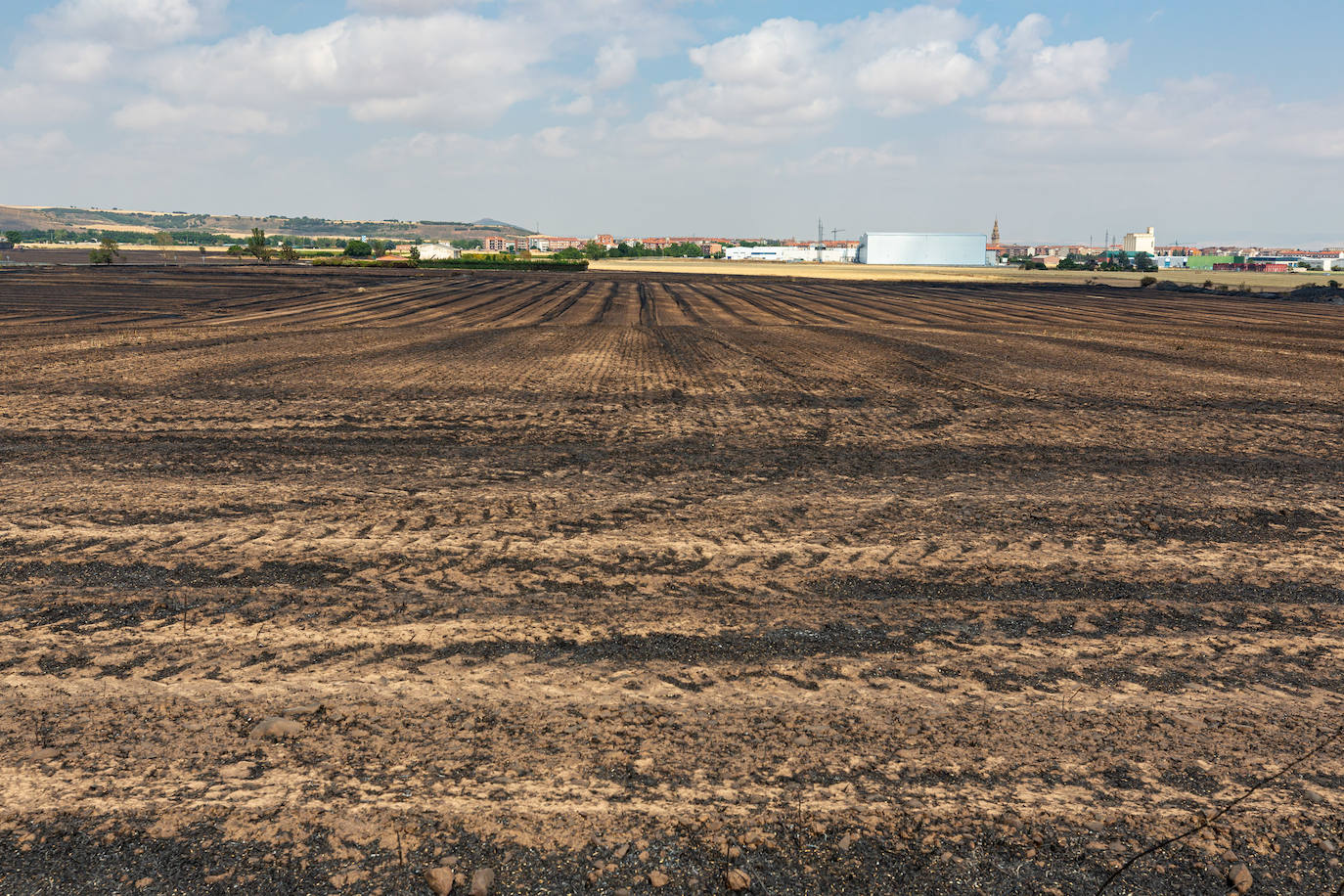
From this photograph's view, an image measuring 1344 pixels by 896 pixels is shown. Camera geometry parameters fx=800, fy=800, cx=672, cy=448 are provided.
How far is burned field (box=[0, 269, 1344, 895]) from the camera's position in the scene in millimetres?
2920

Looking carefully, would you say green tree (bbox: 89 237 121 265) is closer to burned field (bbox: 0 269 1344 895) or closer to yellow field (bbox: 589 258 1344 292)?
yellow field (bbox: 589 258 1344 292)

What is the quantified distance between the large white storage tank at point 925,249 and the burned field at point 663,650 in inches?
6894

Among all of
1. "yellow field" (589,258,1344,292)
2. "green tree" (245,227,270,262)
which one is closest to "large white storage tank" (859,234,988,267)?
"yellow field" (589,258,1344,292)

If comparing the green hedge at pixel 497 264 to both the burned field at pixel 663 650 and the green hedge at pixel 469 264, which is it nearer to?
the green hedge at pixel 469 264

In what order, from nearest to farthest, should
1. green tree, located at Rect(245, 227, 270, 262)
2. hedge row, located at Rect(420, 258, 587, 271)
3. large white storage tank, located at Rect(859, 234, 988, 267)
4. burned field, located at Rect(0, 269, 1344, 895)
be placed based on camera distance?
burned field, located at Rect(0, 269, 1344, 895)
hedge row, located at Rect(420, 258, 587, 271)
green tree, located at Rect(245, 227, 270, 262)
large white storage tank, located at Rect(859, 234, 988, 267)

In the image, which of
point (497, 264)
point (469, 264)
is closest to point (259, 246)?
point (469, 264)

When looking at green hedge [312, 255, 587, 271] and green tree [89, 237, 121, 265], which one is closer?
green tree [89, 237, 121, 265]

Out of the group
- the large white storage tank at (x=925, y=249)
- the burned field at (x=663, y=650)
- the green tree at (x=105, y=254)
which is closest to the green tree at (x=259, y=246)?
the green tree at (x=105, y=254)

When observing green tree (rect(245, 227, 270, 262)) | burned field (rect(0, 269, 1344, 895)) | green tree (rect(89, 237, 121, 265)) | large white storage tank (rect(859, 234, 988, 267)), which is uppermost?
large white storage tank (rect(859, 234, 988, 267))

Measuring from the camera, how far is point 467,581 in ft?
17.0

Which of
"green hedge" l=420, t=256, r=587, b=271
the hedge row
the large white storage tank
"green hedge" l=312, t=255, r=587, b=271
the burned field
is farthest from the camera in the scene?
the large white storage tank

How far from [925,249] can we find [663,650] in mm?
188024

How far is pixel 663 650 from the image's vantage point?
4305 mm

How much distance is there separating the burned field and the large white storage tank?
575 ft
